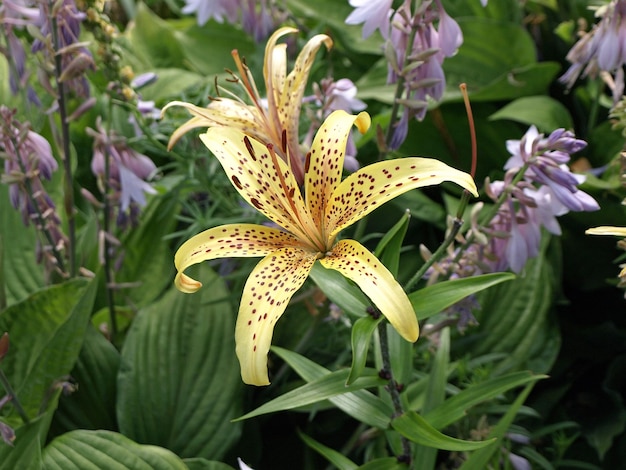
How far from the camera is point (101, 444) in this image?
100 cm

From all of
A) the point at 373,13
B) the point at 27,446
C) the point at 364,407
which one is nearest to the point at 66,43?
the point at 373,13

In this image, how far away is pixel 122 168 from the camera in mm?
1190

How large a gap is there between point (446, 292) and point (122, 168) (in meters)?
0.60

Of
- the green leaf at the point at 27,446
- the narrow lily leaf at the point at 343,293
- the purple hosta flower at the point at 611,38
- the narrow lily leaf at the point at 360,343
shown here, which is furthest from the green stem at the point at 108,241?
the purple hosta flower at the point at 611,38

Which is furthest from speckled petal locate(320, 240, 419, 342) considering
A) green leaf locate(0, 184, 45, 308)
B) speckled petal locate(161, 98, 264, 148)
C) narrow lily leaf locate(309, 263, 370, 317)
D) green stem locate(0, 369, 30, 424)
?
green leaf locate(0, 184, 45, 308)

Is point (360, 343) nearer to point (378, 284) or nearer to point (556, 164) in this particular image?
point (378, 284)

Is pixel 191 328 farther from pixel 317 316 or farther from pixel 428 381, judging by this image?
pixel 428 381

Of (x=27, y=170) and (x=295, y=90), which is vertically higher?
(x=295, y=90)

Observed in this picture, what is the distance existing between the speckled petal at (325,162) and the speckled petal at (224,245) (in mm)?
47

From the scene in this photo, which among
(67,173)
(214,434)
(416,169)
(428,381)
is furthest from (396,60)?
(214,434)

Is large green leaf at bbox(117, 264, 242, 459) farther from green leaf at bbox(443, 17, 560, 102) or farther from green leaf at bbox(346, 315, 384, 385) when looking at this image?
green leaf at bbox(443, 17, 560, 102)

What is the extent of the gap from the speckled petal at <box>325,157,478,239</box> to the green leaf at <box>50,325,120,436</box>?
0.59 meters

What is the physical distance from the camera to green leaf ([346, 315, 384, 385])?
2.39ft

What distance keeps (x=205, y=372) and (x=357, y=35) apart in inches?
35.8
